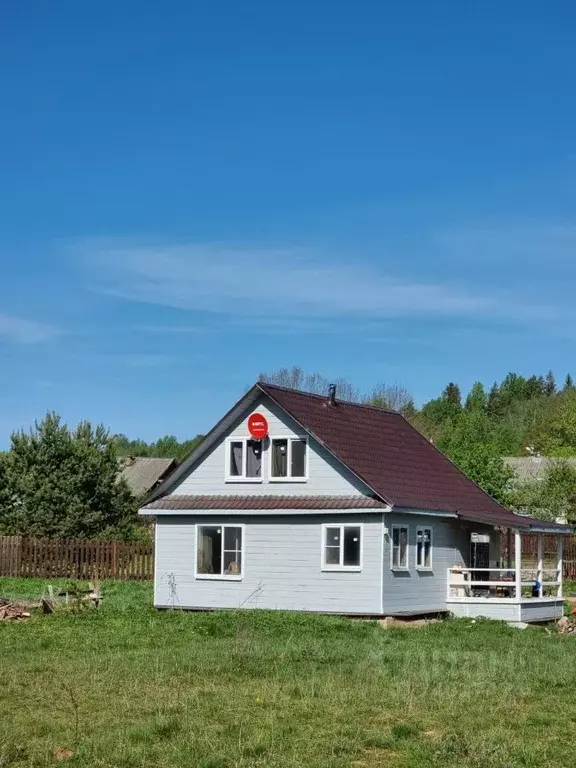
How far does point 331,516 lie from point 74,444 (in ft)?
67.9

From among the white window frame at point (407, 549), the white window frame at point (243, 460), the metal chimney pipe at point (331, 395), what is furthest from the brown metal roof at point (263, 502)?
the metal chimney pipe at point (331, 395)

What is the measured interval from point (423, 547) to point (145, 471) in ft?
172

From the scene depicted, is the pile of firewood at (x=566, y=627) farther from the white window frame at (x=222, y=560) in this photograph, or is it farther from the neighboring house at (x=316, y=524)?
the white window frame at (x=222, y=560)

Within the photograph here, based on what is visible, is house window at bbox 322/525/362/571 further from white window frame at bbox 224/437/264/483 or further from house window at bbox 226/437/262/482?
white window frame at bbox 224/437/264/483

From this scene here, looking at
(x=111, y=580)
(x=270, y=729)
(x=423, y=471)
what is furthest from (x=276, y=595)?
(x=270, y=729)

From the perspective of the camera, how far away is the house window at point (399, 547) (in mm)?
29234

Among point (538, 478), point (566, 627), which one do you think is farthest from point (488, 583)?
point (538, 478)

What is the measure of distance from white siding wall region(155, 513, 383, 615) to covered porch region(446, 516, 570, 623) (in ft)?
11.1

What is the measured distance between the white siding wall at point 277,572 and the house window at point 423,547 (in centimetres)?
207

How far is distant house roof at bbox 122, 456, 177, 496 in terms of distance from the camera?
77750mm

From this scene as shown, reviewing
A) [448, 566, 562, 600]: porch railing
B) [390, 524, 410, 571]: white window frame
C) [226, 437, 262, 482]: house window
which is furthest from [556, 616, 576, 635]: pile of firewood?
[226, 437, 262, 482]: house window

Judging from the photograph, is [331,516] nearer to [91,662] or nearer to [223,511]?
[223,511]

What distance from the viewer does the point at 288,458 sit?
30.8 metres

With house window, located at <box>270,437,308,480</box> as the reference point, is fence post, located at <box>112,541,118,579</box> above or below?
below
